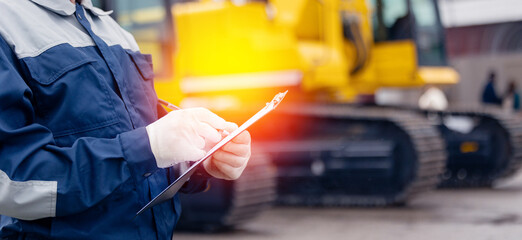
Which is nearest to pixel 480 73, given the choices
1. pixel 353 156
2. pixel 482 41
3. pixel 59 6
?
pixel 482 41

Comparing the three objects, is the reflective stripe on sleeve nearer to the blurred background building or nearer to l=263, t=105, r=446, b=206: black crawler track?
l=263, t=105, r=446, b=206: black crawler track

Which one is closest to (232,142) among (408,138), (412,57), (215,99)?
(408,138)

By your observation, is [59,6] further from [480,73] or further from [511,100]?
[480,73]

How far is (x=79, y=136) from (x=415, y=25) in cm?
759

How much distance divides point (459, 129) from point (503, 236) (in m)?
3.60

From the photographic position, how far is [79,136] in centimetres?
162

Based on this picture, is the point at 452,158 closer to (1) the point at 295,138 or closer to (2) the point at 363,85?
(2) the point at 363,85

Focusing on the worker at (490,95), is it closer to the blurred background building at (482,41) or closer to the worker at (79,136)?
the blurred background building at (482,41)

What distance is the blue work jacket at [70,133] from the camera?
1515 millimetres

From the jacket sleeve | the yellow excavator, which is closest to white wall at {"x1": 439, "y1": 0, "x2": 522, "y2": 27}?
the yellow excavator

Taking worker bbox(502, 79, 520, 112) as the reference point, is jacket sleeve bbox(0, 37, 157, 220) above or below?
above

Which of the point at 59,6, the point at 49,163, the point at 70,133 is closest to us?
the point at 49,163

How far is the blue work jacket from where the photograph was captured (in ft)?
4.97

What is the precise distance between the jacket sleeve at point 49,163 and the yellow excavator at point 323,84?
497cm
